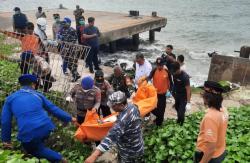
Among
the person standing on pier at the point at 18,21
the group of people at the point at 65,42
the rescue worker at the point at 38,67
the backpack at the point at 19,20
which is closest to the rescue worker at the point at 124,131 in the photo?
the group of people at the point at 65,42

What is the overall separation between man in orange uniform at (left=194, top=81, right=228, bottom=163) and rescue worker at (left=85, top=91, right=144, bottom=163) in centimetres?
85

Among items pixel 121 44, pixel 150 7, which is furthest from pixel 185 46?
pixel 150 7

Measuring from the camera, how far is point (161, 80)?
7859mm

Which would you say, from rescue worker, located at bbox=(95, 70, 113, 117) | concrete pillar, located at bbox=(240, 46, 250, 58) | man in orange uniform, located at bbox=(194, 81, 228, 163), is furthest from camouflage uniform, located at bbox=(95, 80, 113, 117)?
concrete pillar, located at bbox=(240, 46, 250, 58)

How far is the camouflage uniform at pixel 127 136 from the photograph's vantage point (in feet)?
14.9

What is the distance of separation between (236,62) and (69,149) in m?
10.2

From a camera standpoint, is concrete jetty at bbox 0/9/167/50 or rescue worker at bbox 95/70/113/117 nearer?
rescue worker at bbox 95/70/113/117

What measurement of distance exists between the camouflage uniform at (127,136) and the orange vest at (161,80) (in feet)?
9.86

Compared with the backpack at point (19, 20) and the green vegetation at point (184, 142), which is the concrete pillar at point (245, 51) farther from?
the backpack at point (19, 20)

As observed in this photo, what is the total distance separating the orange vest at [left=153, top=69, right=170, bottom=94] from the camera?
7.86 m

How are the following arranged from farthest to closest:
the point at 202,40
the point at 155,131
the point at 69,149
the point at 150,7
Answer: the point at 150,7 < the point at 202,40 < the point at 155,131 < the point at 69,149

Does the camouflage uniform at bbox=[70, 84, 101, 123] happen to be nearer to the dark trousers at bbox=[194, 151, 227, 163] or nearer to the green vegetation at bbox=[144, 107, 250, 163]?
the green vegetation at bbox=[144, 107, 250, 163]

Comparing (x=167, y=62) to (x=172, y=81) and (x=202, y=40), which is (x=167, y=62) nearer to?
(x=172, y=81)

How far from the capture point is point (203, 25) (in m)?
34.3
